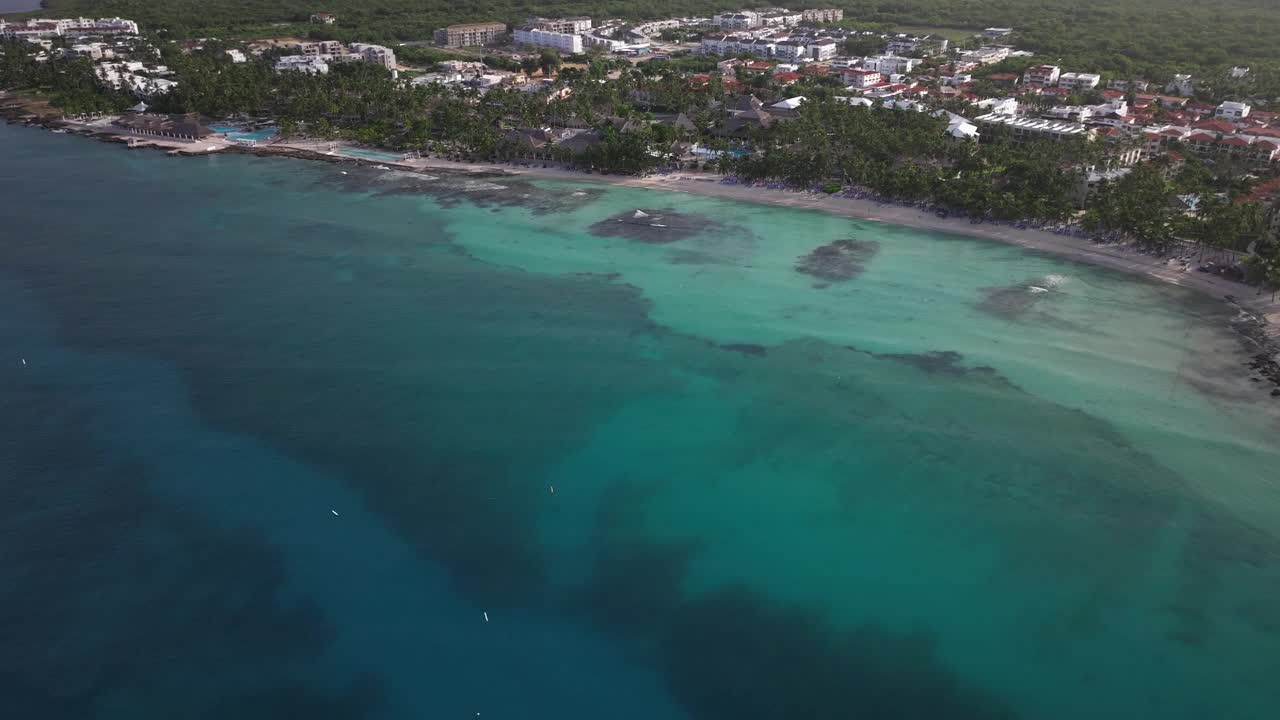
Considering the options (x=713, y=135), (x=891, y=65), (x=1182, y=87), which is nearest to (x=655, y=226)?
(x=713, y=135)

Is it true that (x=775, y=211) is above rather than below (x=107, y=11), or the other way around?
below

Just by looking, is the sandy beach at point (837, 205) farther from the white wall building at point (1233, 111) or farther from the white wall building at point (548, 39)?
the white wall building at point (548, 39)

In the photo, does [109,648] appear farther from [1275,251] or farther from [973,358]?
[1275,251]

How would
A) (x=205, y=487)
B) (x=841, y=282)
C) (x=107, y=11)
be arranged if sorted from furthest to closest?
(x=107, y=11) → (x=841, y=282) → (x=205, y=487)

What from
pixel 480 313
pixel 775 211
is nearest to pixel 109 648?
pixel 480 313

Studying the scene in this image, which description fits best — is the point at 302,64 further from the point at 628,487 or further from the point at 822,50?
the point at 628,487

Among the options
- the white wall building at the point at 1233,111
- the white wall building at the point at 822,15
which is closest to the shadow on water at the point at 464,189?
the white wall building at the point at 1233,111

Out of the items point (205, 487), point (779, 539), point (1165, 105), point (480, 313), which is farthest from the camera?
point (1165, 105)
